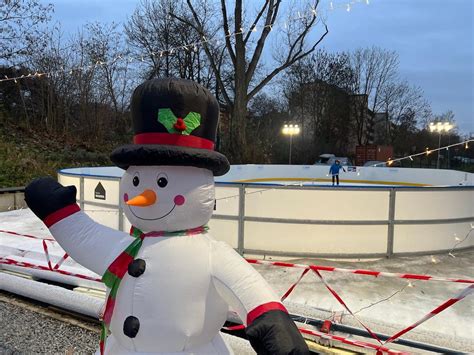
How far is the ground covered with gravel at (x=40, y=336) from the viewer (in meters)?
3.08

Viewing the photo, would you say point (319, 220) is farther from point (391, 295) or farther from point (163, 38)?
point (163, 38)

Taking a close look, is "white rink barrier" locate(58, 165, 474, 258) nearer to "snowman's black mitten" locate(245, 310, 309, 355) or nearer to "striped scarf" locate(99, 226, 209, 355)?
"striped scarf" locate(99, 226, 209, 355)

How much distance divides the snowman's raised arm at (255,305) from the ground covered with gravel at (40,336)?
1.82 m

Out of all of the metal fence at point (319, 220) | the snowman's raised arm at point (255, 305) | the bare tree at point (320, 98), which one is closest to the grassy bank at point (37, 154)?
the metal fence at point (319, 220)

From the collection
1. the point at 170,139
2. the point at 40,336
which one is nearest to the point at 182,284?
the point at 170,139

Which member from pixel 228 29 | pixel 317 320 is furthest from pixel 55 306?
pixel 228 29

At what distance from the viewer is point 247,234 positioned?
654 centimetres

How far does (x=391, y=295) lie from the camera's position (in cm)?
484

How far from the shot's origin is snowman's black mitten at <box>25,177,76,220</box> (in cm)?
201

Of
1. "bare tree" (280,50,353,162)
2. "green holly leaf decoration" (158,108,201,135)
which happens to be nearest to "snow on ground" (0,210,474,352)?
"green holly leaf decoration" (158,108,201,135)

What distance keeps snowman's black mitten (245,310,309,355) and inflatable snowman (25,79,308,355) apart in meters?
0.12

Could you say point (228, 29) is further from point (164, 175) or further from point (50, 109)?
point (164, 175)

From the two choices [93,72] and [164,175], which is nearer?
[164,175]

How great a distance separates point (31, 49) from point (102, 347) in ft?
59.4
